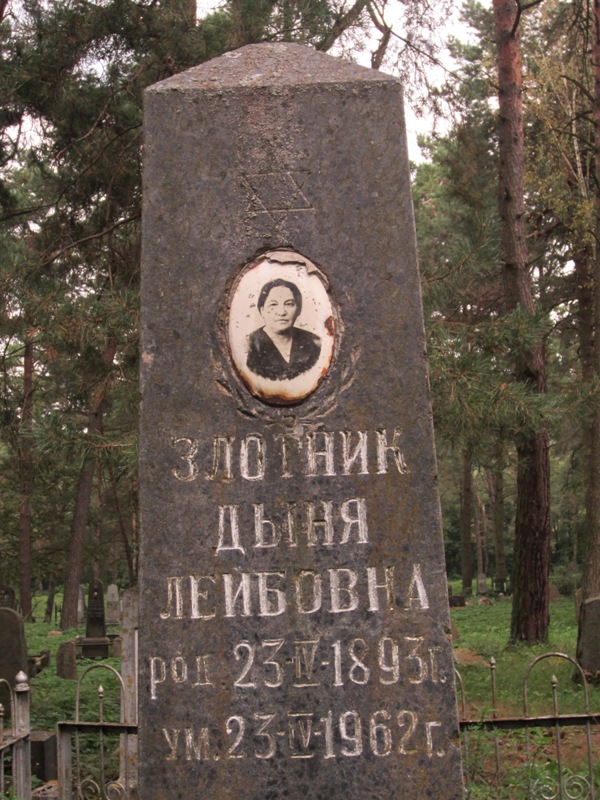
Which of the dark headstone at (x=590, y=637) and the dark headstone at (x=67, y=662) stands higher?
the dark headstone at (x=590, y=637)

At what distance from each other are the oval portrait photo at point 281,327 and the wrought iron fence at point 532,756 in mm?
2090

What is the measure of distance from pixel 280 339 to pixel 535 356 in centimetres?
933

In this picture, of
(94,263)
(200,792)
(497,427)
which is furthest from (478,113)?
(200,792)

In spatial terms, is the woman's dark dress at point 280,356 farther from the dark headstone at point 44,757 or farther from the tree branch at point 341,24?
Answer: the tree branch at point 341,24

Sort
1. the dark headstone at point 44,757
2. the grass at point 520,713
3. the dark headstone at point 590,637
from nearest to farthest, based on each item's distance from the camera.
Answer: the grass at point 520,713, the dark headstone at point 44,757, the dark headstone at point 590,637

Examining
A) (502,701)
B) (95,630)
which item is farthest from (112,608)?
(502,701)

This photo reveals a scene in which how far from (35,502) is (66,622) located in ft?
13.4

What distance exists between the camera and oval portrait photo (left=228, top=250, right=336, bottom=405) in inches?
139

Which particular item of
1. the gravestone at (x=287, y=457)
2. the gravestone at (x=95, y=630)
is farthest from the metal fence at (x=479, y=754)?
the gravestone at (x=95, y=630)

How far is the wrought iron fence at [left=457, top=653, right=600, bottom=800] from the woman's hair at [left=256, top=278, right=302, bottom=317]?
2277 mm

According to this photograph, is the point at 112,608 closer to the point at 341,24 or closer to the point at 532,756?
the point at 341,24

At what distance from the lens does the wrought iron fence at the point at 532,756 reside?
216 inches

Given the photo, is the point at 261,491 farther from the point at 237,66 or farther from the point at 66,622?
the point at 66,622

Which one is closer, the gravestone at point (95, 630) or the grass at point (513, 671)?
the grass at point (513, 671)
